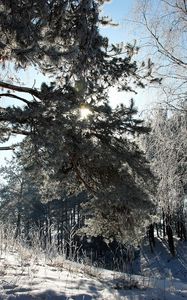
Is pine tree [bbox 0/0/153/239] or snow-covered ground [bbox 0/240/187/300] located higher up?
pine tree [bbox 0/0/153/239]

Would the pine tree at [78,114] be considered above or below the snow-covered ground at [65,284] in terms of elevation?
above

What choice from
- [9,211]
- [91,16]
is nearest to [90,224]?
[91,16]

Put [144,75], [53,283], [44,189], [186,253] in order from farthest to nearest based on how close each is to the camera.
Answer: [186,253], [44,189], [144,75], [53,283]

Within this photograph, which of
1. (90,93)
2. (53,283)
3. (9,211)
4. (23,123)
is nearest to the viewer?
(53,283)

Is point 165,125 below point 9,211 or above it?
below

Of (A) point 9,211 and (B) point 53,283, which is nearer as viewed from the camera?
(B) point 53,283

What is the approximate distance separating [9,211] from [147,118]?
4514cm

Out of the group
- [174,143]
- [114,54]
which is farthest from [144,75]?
[174,143]

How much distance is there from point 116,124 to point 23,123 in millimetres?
1938

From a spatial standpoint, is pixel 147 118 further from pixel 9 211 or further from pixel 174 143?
pixel 9 211

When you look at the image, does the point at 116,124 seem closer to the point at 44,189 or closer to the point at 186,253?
the point at 44,189

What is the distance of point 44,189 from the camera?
9.24 metres

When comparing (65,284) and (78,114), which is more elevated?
(78,114)

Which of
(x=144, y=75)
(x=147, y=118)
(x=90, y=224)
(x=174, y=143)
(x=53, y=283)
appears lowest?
(x=53, y=283)
